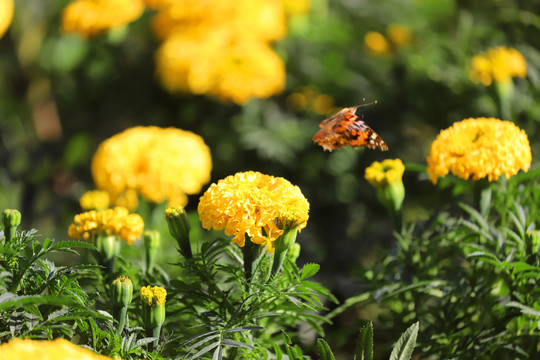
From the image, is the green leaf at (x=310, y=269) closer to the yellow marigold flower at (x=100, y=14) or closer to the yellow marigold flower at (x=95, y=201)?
the yellow marigold flower at (x=95, y=201)

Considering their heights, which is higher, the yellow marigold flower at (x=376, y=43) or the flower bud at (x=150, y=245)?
the flower bud at (x=150, y=245)

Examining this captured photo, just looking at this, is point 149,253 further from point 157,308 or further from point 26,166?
point 26,166

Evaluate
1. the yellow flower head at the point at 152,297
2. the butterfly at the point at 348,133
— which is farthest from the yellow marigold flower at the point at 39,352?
the butterfly at the point at 348,133

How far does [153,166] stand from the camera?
55.5 inches

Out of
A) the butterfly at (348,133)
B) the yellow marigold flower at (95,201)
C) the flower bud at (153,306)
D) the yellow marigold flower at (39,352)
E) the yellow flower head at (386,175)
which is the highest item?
the yellow marigold flower at (39,352)

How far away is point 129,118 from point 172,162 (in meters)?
1.05

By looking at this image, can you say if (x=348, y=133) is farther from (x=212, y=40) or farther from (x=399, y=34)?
(x=399, y=34)

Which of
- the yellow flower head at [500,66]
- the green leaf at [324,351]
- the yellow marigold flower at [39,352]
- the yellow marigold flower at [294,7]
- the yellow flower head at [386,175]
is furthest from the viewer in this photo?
the yellow marigold flower at [294,7]

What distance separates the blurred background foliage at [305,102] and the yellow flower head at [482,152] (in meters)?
0.82

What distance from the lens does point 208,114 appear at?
2328mm

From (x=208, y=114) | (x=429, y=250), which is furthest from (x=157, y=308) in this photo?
(x=208, y=114)

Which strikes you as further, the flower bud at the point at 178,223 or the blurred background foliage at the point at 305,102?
the blurred background foliage at the point at 305,102

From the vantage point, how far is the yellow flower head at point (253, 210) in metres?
0.76

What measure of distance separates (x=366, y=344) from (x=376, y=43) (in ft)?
6.78
